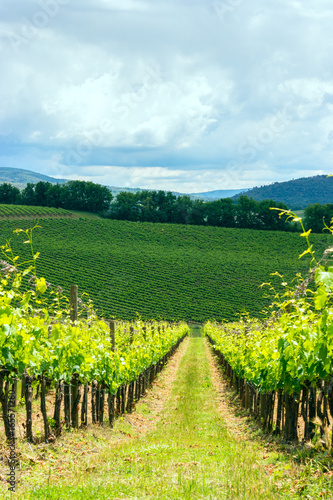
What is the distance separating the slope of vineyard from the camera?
4775 centimetres

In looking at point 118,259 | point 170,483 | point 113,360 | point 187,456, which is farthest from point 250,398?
point 118,259

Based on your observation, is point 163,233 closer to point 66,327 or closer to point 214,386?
point 214,386

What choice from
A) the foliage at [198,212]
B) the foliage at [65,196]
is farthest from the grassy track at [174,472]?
the foliage at [65,196]

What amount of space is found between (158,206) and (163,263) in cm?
4358

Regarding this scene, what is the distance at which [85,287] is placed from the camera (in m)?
48.7

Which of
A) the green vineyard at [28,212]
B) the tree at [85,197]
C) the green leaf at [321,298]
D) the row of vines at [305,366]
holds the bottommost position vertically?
the row of vines at [305,366]

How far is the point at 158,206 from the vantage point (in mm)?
104125

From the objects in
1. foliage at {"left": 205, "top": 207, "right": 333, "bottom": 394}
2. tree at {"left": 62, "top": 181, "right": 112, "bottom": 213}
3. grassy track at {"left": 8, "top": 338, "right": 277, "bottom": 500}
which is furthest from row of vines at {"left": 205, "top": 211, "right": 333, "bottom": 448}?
tree at {"left": 62, "top": 181, "right": 112, "bottom": 213}

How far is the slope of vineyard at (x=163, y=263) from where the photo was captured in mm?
47750

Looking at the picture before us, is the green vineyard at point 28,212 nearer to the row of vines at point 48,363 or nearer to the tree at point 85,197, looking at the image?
the tree at point 85,197

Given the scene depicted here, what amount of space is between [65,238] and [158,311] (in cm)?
3060

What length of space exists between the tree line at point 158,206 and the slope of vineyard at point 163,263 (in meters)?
11.2

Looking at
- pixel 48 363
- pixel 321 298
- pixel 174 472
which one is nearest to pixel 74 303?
pixel 48 363

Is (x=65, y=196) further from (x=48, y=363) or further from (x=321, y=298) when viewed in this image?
(x=321, y=298)
